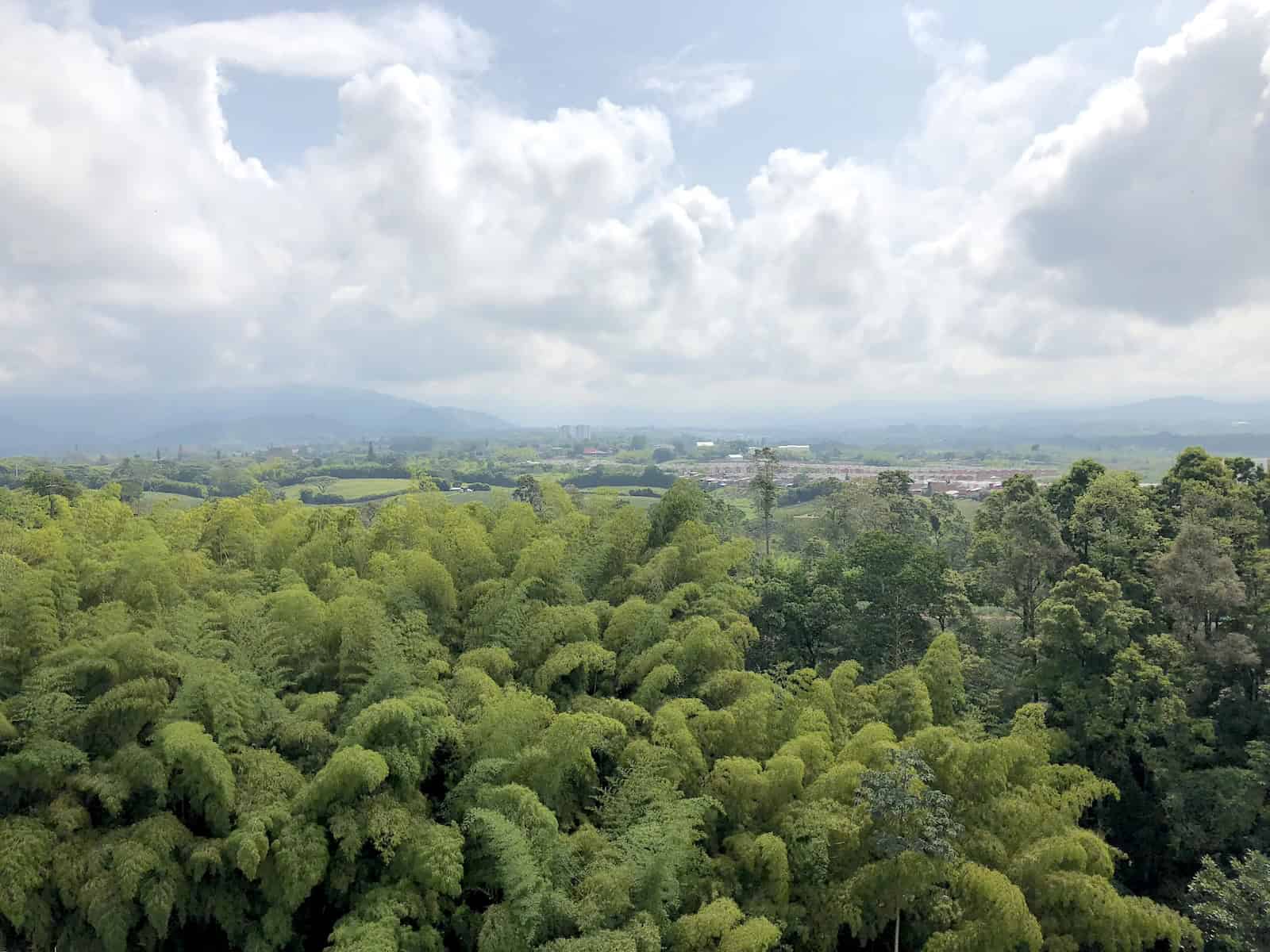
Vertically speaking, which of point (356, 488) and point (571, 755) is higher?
point (571, 755)

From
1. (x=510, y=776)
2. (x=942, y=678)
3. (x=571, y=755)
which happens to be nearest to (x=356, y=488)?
(x=510, y=776)

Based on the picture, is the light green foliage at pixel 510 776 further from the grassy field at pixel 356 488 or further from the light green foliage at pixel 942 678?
the grassy field at pixel 356 488

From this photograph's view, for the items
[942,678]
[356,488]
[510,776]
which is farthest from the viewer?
[356,488]

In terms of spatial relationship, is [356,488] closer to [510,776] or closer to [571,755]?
[510,776]

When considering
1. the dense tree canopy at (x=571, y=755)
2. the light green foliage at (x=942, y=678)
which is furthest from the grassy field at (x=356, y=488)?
the light green foliage at (x=942, y=678)

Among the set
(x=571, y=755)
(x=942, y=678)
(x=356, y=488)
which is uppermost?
(x=571, y=755)

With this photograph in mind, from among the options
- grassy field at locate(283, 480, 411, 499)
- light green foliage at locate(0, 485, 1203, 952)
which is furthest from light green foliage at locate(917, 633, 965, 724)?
grassy field at locate(283, 480, 411, 499)

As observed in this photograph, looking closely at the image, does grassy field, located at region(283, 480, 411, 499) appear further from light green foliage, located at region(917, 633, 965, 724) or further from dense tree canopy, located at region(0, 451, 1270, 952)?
light green foliage, located at region(917, 633, 965, 724)

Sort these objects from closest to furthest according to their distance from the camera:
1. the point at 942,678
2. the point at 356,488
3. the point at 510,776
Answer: the point at 510,776, the point at 942,678, the point at 356,488

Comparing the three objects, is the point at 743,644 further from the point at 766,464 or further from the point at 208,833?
the point at 766,464
